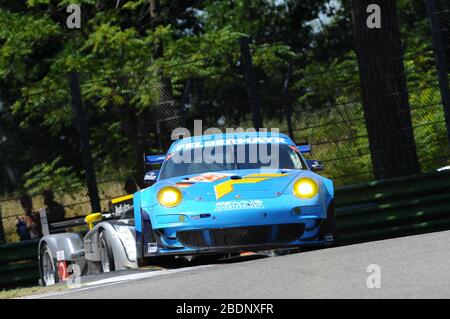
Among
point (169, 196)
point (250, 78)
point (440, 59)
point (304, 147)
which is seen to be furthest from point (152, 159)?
point (440, 59)

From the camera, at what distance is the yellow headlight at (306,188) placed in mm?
9836

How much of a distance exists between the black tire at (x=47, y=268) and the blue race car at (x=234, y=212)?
2214 mm

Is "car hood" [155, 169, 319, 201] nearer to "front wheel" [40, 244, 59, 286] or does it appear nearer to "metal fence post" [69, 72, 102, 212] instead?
"front wheel" [40, 244, 59, 286]

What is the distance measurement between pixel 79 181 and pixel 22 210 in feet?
2.67

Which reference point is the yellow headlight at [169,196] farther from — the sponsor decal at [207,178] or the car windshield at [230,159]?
the car windshield at [230,159]

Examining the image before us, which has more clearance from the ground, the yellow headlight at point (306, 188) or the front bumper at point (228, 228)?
the yellow headlight at point (306, 188)

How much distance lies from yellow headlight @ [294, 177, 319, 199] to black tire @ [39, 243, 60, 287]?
133 inches

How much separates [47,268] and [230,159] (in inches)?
113

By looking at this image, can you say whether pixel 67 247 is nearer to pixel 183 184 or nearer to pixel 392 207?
pixel 183 184

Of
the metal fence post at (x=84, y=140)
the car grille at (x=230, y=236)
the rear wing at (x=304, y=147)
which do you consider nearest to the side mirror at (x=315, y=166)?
the rear wing at (x=304, y=147)

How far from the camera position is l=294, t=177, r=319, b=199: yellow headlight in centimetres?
984

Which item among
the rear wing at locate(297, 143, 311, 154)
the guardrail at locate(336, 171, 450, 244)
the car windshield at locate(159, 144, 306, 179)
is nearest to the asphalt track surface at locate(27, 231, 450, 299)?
the car windshield at locate(159, 144, 306, 179)

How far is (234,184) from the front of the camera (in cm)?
984
